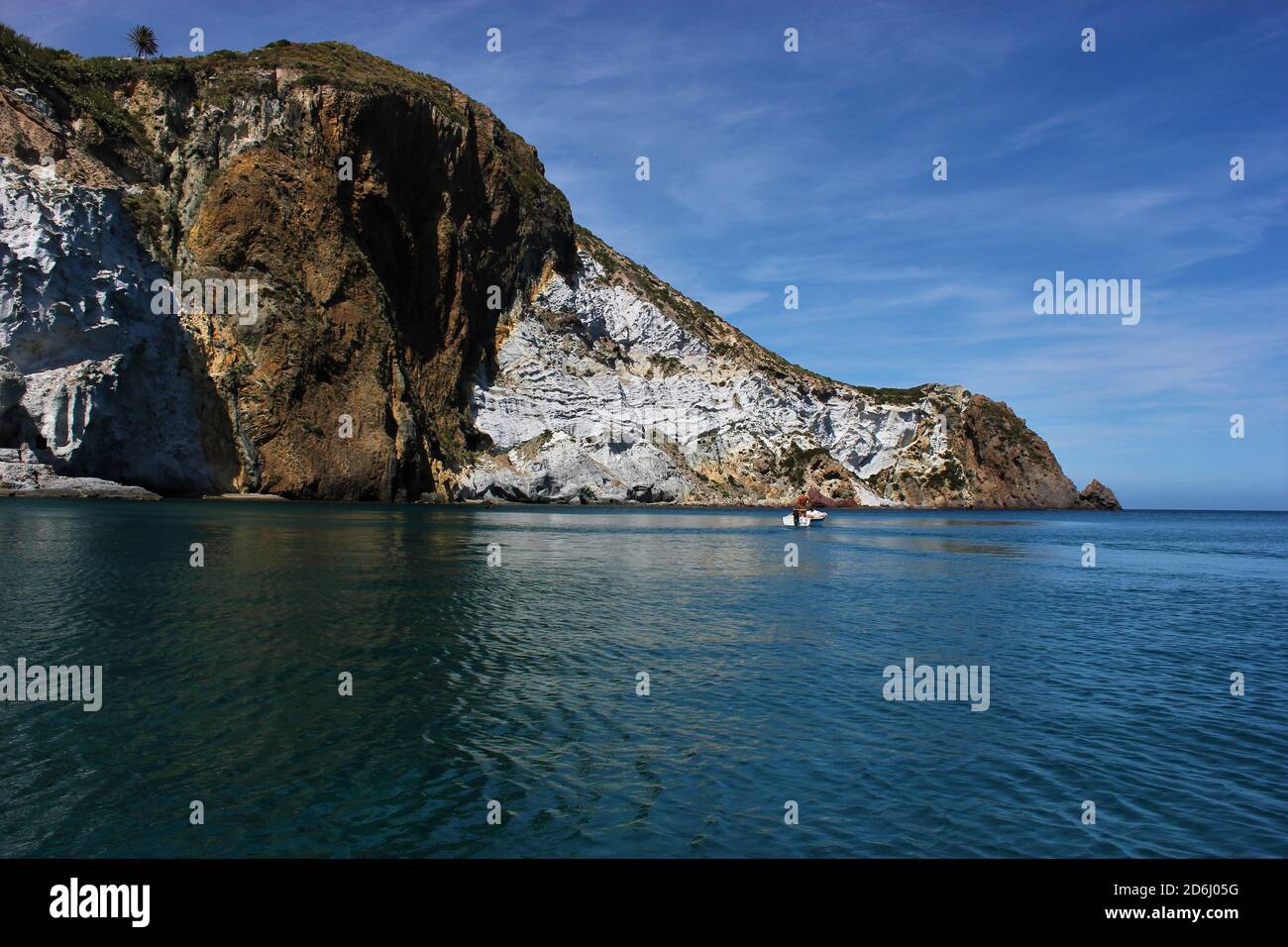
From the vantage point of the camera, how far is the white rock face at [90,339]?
268ft

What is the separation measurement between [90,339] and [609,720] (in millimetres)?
93449

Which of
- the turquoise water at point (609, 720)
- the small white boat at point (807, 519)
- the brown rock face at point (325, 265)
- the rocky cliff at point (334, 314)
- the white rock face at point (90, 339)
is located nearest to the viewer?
the turquoise water at point (609, 720)

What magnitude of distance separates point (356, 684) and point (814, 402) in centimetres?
17065

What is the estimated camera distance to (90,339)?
281 ft

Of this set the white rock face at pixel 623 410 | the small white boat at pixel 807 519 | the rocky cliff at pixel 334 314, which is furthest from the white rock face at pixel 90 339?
the small white boat at pixel 807 519

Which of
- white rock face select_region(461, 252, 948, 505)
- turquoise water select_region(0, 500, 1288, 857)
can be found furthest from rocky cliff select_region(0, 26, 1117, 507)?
turquoise water select_region(0, 500, 1288, 857)

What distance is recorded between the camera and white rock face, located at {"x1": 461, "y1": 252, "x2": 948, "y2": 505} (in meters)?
140

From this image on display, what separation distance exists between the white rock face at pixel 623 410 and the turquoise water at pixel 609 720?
102291mm

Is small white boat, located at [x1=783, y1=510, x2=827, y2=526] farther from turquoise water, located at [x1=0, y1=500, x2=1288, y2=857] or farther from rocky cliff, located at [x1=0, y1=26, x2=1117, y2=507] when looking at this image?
turquoise water, located at [x1=0, y1=500, x2=1288, y2=857]

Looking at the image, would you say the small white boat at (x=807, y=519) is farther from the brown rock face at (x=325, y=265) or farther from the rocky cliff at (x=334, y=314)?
the brown rock face at (x=325, y=265)

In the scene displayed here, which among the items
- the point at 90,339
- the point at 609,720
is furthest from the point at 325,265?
the point at 609,720

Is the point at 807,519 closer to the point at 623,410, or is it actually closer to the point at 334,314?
the point at 623,410

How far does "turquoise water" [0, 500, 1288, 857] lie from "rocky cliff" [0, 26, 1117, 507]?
61949 millimetres
